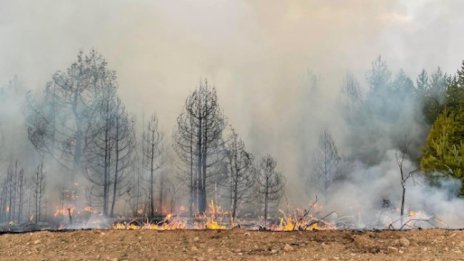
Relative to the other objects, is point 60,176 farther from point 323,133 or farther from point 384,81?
point 384,81

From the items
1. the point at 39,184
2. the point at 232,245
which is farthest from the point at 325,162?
the point at 232,245

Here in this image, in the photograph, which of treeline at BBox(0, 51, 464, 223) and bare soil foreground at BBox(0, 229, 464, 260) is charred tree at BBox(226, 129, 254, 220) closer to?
treeline at BBox(0, 51, 464, 223)

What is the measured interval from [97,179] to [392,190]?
20953 millimetres

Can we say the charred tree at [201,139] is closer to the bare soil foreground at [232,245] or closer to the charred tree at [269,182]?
the charred tree at [269,182]

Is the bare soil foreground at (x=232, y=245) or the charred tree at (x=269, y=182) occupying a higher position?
the charred tree at (x=269, y=182)

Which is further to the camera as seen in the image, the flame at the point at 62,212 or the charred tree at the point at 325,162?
the charred tree at the point at 325,162

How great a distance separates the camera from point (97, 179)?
33.5 m

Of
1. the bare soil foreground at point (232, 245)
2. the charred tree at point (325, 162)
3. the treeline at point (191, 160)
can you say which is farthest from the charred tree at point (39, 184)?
the bare soil foreground at point (232, 245)

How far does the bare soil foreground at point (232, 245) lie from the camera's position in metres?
7.23

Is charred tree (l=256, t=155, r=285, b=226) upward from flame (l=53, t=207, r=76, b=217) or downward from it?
upward

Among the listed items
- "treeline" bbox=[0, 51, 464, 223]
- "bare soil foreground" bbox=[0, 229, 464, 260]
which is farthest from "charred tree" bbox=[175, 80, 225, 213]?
"bare soil foreground" bbox=[0, 229, 464, 260]

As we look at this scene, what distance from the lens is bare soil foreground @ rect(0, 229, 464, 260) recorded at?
7.23 m

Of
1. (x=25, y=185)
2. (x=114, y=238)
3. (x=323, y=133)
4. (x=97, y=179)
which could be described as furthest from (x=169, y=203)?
(x=114, y=238)

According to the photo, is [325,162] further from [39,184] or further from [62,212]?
[39,184]
